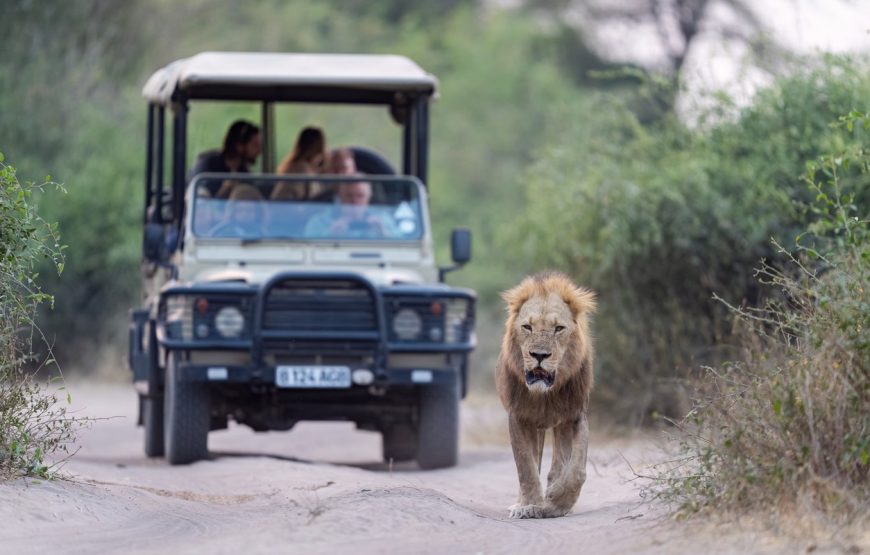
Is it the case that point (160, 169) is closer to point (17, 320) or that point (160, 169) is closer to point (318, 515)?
point (17, 320)

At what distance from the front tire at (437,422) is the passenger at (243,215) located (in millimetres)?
1567

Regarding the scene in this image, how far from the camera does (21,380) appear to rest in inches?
316

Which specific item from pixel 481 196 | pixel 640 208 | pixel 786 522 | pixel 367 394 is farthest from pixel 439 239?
pixel 786 522

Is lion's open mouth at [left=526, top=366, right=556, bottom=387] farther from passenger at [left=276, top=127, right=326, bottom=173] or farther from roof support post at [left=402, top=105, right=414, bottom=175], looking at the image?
roof support post at [left=402, top=105, right=414, bottom=175]

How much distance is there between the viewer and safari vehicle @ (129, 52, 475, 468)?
33.0 ft

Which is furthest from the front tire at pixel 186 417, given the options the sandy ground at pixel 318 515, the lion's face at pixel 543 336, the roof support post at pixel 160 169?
the lion's face at pixel 543 336

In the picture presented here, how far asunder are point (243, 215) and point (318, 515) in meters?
4.61

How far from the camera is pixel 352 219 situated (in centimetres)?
1119

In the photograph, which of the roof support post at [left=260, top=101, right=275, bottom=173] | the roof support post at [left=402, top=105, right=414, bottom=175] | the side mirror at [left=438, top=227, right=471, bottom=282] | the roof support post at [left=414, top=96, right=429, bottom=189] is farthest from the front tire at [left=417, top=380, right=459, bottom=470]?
the roof support post at [left=260, top=101, right=275, bottom=173]

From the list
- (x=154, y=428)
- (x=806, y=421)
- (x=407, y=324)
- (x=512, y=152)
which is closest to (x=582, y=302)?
(x=806, y=421)

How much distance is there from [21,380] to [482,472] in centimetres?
335

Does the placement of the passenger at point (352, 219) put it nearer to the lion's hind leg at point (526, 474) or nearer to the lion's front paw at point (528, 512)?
the lion's hind leg at point (526, 474)

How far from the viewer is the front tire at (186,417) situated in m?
10.2

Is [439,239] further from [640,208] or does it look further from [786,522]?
[786,522]
